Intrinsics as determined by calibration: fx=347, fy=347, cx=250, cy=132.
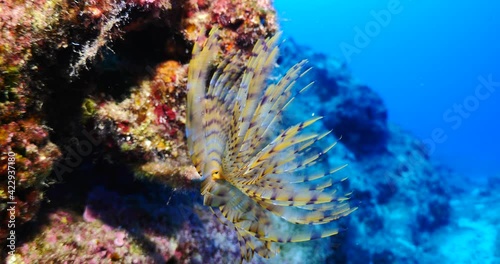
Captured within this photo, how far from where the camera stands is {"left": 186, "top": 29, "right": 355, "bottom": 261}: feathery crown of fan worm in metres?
2.04

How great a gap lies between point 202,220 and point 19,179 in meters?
2.30

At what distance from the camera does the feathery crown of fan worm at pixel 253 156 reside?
2.04 m

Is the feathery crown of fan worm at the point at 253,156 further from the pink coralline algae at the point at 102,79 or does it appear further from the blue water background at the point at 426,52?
the blue water background at the point at 426,52

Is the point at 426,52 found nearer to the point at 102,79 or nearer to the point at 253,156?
the point at 102,79

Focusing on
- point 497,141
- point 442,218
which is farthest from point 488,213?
point 497,141

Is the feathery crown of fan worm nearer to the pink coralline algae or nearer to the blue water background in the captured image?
the pink coralline algae

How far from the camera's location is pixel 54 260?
8.46 feet

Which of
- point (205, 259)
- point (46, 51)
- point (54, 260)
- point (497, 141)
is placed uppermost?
point (497, 141)

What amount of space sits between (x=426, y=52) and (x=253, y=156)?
474 ft

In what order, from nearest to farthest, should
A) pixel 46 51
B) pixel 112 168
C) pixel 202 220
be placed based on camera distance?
pixel 46 51 → pixel 112 168 → pixel 202 220

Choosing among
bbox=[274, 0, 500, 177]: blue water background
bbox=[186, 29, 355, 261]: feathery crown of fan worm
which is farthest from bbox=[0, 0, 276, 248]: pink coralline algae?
bbox=[274, 0, 500, 177]: blue water background

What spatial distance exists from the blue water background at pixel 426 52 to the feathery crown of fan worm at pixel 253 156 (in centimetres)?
7536

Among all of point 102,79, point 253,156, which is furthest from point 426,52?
point 253,156

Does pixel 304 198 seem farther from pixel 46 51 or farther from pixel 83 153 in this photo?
pixel 83 153
